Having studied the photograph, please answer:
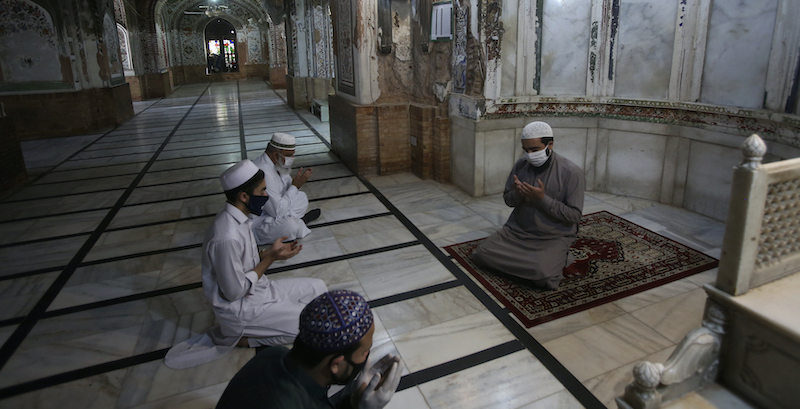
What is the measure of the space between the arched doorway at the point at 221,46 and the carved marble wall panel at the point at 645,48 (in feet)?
86.6

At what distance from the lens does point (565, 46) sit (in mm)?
4762

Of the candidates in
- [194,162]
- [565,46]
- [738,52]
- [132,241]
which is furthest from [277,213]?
[738,52]

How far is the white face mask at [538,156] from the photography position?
307 centimetres

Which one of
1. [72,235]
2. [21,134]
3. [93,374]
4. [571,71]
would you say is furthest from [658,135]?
[21,134]

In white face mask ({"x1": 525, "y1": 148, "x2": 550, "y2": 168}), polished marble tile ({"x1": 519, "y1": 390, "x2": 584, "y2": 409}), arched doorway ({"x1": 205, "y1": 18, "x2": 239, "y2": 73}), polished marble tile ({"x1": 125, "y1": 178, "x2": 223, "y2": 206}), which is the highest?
arched doorway ({"x1": 205, "y1": 18, "x2": 239, "y2": 73})

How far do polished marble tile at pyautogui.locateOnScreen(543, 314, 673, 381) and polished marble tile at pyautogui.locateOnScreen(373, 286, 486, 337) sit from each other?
545 millimetres

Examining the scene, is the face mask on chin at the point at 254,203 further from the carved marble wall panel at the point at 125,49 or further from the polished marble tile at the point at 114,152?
the carved marble wall panel at the point at 125,49

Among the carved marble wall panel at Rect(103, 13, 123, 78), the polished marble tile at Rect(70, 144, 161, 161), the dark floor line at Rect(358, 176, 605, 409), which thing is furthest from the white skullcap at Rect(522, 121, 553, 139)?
the carved marble wall panel at Rect(103, 13, 123, 78)

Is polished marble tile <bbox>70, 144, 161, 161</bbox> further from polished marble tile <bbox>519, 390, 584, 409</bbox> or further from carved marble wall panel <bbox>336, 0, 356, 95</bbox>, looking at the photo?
polished marble tile <bbox>519, 390, 584, 409</bbox>

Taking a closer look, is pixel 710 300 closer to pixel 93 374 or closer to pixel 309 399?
pixel 309 399

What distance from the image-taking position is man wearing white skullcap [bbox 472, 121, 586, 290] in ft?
9.92

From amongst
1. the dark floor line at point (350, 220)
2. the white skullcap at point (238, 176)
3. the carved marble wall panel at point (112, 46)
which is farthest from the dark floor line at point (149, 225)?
the carved marble wall panel at point (112, 46)

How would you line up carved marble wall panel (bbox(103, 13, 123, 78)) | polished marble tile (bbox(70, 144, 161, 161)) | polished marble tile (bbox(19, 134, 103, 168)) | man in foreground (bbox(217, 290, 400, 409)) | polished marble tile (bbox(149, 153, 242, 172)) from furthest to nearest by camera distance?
carved marble wall panel (bbox(103, 13, 123, 78)), polished marble tile (bbox(70, 144, 161, 161)), polished marble tile (bbox(19, 134, 103, 168)), polished marble tile (bbox(149, 153, 242, 172)), man in foreground (bbox(217, 290, 400, 409))

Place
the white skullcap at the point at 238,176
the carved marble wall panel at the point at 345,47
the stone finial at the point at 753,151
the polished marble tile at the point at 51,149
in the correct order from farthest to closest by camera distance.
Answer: the polished marble tile at the point at 51,149 → the carved marble wall panel at the point at 345,47 → the white skullcap at the point at 238,176 → the stone finial at the point at 753,151
